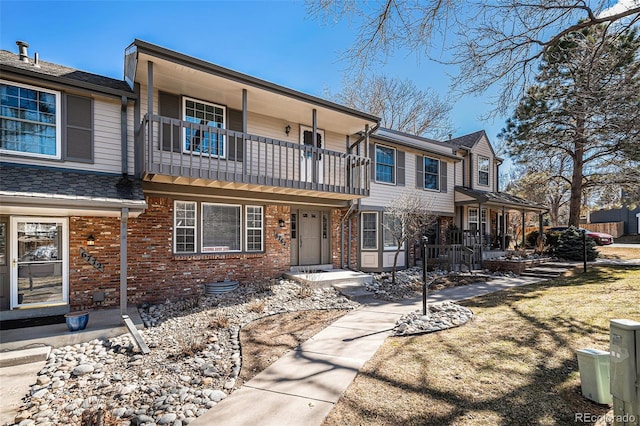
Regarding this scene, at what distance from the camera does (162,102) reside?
8.41 m

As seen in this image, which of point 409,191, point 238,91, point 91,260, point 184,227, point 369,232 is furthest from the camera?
point 409,191

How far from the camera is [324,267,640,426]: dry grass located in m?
3.28

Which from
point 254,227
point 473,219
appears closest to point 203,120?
point 254,227

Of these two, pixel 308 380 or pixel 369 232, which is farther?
pixel 369 232

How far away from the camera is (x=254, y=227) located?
10.1 meters

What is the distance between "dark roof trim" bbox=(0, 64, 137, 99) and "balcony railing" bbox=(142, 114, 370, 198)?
1004 millimetres

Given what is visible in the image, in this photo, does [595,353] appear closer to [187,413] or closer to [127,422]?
[187,413]

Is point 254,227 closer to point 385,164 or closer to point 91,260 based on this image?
point 91,260

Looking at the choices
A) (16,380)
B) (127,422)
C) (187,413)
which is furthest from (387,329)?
(16,380)

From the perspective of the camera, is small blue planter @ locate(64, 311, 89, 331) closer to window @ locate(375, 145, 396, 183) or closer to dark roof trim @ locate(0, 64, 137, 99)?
dark roof trim @ locate(0, 64, 137, 99)

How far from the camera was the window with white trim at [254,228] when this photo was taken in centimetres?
1000

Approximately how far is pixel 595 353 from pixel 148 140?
A: 320 inches

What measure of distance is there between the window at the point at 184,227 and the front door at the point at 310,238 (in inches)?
145

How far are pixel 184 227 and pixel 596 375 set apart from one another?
865 centimetres
